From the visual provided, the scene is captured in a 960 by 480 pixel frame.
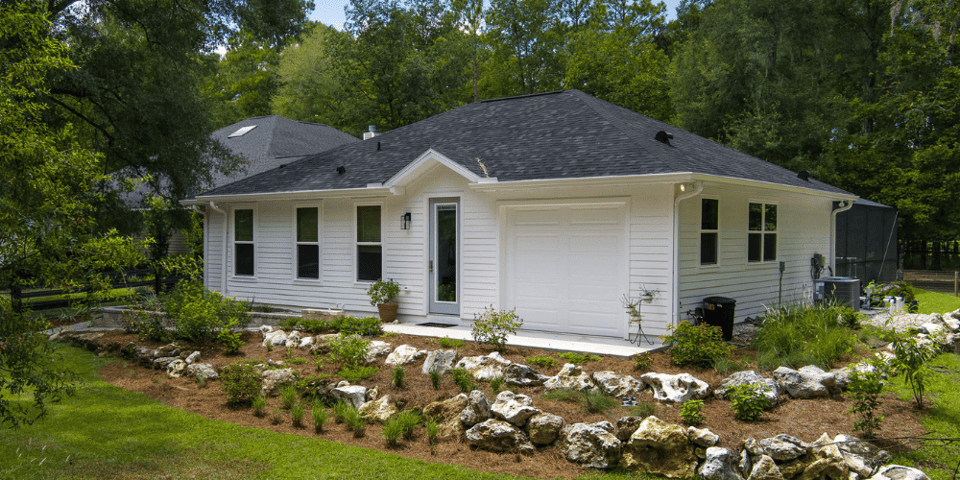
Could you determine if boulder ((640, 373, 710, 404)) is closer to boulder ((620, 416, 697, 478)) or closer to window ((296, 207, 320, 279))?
boulder ((620, 416, 697, 478))

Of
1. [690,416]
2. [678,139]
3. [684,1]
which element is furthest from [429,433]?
A: [684,1]

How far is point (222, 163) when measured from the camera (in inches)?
666

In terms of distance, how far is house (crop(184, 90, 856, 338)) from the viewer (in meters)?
9.27

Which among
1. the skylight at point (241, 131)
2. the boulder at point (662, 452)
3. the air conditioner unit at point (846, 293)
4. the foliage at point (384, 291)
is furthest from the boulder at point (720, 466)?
the skylight at point (241, 131)

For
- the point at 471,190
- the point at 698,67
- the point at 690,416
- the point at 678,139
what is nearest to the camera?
the point at 690,416

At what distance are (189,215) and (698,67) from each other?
1932 centimetres

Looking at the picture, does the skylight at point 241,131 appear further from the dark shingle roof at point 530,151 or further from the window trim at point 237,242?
the window trim at point 237,242

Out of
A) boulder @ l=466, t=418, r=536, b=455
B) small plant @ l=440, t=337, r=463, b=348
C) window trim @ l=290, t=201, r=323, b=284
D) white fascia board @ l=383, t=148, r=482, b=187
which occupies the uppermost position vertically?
white fascia board @ l=383, t=148, r=482, b=187

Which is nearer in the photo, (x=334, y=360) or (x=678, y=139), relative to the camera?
(x=334, y=360)

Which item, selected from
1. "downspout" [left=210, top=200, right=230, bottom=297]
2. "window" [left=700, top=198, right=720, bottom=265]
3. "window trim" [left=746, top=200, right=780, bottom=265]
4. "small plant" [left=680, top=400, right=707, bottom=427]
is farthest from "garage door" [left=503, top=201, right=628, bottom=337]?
"downspout" [left=210, top=200, right=230, bottom=297]

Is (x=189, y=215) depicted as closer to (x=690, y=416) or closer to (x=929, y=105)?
(x=690, y=416)

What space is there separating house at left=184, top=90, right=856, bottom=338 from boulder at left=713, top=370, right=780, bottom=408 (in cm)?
247

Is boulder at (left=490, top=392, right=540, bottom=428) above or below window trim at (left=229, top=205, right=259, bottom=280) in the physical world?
→ below

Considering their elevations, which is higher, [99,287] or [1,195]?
[1,195]
